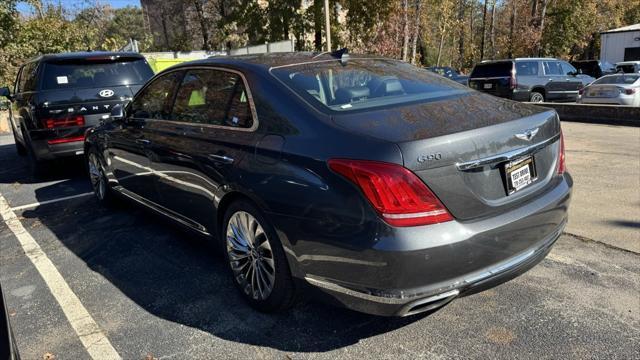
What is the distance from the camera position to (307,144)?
262 centimetres

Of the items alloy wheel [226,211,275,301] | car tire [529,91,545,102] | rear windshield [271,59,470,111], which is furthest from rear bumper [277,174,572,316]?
car tire [529,91,545,102]

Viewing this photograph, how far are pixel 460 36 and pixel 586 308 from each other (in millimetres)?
52318

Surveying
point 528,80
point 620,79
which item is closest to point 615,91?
point 620,79

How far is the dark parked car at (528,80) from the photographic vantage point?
1523 centimetres

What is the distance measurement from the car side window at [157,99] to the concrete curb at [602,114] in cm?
1085

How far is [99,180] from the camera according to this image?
224 inches

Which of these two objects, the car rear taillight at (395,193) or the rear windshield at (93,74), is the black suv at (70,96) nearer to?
the rear windshield at (93,74)

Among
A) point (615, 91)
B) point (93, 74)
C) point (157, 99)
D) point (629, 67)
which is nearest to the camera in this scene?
point (157, 99)

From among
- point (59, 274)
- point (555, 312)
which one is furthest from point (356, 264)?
point (59, 274)

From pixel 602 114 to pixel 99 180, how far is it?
11.4m

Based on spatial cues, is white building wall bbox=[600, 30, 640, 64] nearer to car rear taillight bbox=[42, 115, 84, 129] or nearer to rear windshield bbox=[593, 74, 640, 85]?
rear windshield bbox=[593, 74, 640, 85]

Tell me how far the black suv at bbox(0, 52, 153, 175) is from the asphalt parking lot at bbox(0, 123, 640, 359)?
1.98m

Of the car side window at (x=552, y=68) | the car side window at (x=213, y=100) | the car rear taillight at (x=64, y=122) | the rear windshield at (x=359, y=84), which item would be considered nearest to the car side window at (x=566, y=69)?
the car side window at (x=552, y=68)

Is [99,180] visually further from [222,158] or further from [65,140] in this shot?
[222,158]
